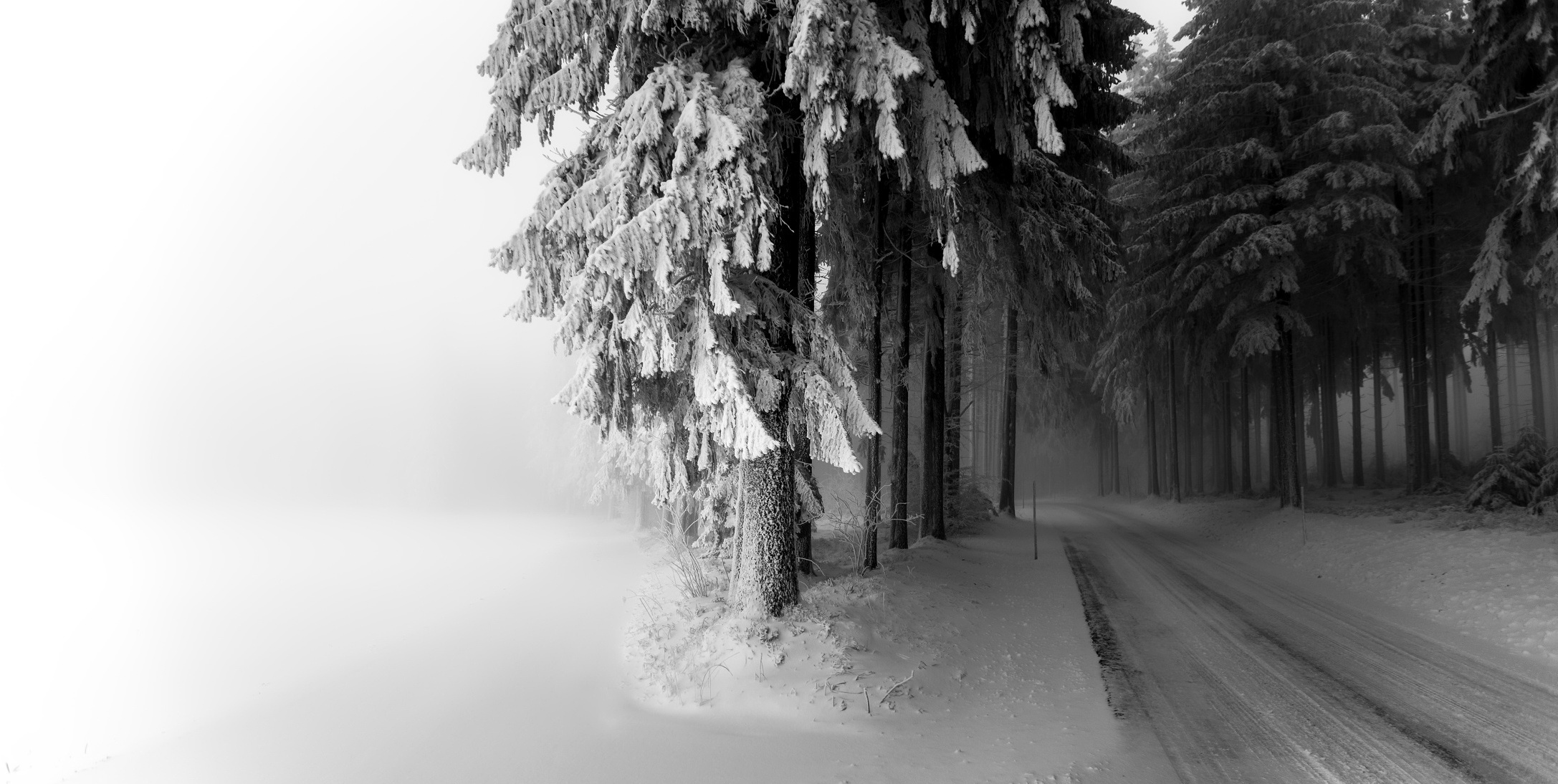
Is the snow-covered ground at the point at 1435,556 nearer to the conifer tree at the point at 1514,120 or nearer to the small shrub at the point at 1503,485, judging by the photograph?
the small shrub at the point at 1503,485

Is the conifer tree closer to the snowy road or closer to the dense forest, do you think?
the dense forest

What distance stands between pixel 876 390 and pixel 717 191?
5798 mm

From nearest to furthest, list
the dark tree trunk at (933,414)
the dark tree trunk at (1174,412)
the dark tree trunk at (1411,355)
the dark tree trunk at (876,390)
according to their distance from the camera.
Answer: the dark tree trunk at (876,390) → the dark tree trunk at (933,414) → the dark tree trunk at (1411,355) → the dark tree trunk at (1174,412)

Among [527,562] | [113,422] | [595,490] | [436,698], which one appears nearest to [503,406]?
[113,422]

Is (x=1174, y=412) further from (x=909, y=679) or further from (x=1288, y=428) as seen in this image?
(x=909, y=679)

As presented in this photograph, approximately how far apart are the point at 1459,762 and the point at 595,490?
10212 millimetres

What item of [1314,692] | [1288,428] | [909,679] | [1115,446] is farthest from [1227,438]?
[909,679]

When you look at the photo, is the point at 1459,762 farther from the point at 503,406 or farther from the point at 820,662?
the point at 503,406

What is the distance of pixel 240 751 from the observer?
535cm

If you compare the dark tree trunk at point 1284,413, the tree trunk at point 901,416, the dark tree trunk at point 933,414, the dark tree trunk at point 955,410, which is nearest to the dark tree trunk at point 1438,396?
the dark tree trunk at point 1284,413

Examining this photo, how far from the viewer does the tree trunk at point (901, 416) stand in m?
10.9

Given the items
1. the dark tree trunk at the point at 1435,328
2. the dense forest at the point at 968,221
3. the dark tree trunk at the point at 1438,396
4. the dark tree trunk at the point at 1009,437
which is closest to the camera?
the dense forest at the point at 968,221

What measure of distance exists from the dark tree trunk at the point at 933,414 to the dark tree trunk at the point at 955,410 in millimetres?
2054

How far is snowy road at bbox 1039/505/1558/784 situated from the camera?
429 centimetres
